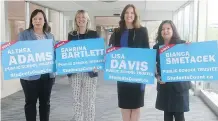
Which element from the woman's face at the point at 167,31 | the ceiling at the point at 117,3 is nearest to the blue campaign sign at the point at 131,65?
the woman's face at the point at 167,31

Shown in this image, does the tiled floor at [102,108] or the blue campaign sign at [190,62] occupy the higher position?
the blue campaign sign at [190,62]

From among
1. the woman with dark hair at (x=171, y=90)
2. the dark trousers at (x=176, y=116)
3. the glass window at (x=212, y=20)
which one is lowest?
the dark trousers at (x=176, y=116)

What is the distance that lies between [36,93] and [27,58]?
1.36ft

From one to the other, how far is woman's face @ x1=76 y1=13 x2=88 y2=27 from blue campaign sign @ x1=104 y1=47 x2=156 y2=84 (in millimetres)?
366

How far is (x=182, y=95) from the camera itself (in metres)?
2.54

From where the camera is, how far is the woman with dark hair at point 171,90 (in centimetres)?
254

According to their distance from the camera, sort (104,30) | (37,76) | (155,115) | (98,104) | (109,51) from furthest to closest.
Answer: (104,30)
(98,104)
(155,115)
(37,76)
(109,51)

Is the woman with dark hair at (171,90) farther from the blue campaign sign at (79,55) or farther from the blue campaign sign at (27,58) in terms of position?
the blue campaign sign at (27,58)

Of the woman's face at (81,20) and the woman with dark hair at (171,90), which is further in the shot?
the woman's face at (81,20)

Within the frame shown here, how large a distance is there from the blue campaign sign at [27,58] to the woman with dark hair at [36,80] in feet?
0.34

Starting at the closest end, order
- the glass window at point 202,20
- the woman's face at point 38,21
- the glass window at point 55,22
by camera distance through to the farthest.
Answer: the woman's face at point 38,21
the glass window at point 202,20
the glass window at point 55,22

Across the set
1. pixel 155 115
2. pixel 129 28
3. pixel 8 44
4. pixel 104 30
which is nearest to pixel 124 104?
pixel 129 28

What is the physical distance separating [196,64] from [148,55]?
1.49ft

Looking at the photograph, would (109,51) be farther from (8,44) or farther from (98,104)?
(98,104)
